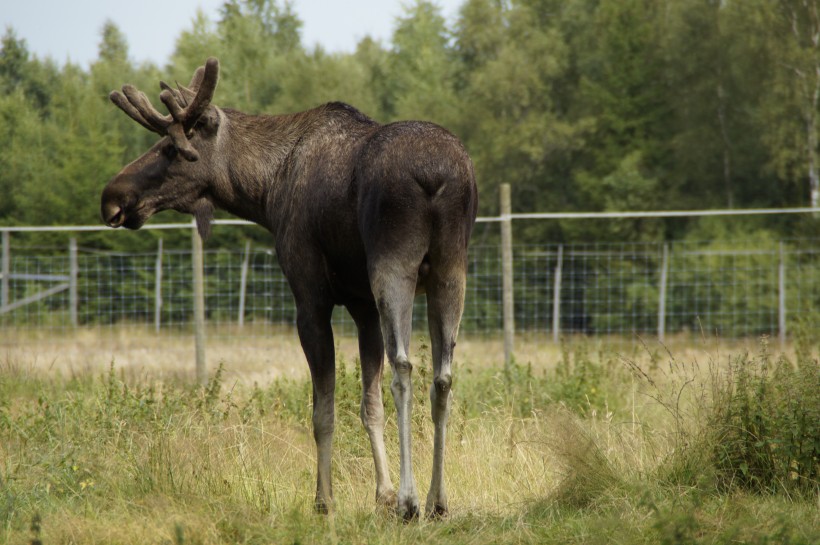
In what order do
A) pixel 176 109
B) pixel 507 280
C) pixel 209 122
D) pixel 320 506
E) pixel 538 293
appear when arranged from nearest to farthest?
pixel 320 506
pixel 176 109
pixel 209 122
pixel 507 280
pixel 538 293

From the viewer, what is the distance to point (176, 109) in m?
5.55

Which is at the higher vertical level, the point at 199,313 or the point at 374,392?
the point at 199,313

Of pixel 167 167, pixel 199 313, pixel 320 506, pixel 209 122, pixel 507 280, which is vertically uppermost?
pixel 209 122

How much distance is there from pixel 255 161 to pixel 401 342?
1630mm

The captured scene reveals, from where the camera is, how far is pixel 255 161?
18.8 ft

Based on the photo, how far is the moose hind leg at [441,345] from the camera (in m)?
4.86

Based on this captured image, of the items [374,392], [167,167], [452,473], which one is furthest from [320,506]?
[167,167]

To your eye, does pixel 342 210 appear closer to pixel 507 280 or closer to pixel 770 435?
pixel 770 435

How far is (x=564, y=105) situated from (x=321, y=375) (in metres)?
35.5

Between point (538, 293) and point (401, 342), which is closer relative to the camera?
point (401, 342)

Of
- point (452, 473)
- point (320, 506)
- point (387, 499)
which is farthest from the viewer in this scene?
point (452, 473)

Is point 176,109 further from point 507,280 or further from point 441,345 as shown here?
point 507,280

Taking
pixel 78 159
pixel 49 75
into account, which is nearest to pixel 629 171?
pixel 78 159

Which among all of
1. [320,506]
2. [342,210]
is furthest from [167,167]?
[320,506]
